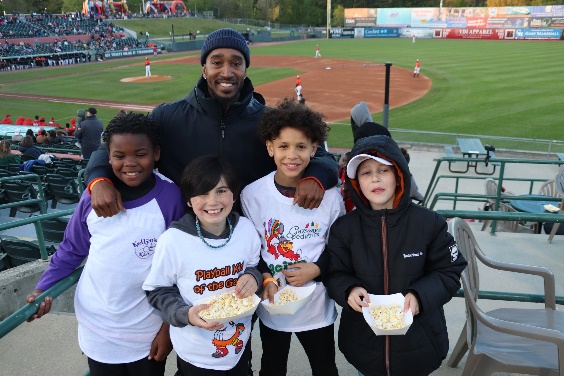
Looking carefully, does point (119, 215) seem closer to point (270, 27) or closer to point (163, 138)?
point (163, 138)

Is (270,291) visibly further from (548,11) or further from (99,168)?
(548,11)

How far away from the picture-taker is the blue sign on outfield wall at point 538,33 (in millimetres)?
55219

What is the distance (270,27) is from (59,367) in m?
87.2

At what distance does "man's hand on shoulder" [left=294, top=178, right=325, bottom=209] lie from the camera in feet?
8.52

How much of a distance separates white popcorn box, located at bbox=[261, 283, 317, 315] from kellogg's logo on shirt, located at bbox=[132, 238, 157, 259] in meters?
0.69

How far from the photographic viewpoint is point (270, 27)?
279ft

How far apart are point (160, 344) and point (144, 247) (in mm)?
566

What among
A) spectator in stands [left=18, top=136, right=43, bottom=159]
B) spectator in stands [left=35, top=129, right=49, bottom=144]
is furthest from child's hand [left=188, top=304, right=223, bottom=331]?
spectator in stands [left=35, top=129, right=49, bottom=144]

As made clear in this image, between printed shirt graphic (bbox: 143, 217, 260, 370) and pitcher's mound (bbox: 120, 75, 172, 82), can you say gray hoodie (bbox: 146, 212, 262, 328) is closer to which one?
printed shirt graphic (bbox: 143, 217, 260, 370)

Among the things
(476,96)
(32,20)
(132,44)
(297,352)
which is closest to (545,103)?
(476,96)

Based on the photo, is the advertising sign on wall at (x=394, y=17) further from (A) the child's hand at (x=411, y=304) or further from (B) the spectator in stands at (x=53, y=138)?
(A) the child's hand at (x=411, y=304)

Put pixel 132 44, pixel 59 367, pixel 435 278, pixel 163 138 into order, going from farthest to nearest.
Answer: pixel 132 44 < pixel 59 367 < pixel 163 138 < pixel 435 278

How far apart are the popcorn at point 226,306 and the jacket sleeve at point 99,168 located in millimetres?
965

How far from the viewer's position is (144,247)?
254cm
